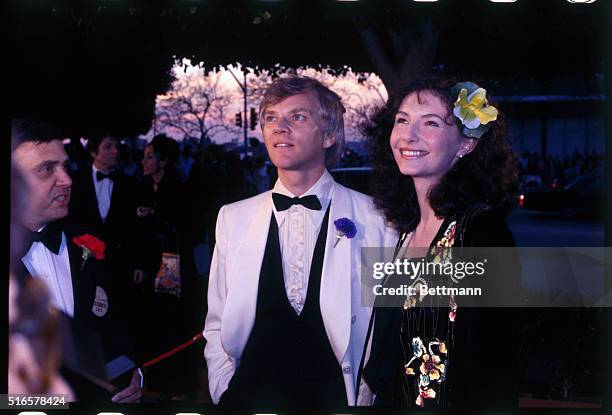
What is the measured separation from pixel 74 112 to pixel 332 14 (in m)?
1.14

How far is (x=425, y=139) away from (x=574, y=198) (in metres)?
0.96

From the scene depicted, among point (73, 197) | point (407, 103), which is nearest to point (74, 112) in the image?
point (73, 197)

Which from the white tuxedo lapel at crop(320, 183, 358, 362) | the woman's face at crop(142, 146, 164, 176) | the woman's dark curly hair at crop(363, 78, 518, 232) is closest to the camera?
the woman's dark curly hair at crop(363, 78, 518, 232)

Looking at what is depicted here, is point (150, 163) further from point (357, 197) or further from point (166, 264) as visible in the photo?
point (357, 197)

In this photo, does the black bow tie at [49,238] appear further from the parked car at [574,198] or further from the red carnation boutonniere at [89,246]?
the parked car at [574,198]

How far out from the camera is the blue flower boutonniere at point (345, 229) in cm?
332

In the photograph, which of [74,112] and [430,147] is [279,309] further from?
[74,112]

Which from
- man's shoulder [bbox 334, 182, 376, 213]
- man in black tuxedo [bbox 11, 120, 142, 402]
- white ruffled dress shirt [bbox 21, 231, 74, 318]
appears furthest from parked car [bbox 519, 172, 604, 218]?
white ruffled dress shirt [bbox 21, 231, 74, 318]

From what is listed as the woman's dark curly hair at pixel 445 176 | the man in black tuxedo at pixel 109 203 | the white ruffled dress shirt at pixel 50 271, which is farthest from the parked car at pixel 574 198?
the white ruffled dress shirt at pixel 50 271

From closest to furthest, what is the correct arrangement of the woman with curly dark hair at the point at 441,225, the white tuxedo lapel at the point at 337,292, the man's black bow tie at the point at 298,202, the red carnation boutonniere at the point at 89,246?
the woman with curly dark hair at the point at 441,225 → the white tuxedo lapel at the point at 337,292 → the man's black bow tie at the point at 298,202 → the red carnation boutonniere at the point at 89,246

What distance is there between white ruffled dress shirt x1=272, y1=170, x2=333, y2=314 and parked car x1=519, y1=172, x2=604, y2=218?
0.85 m

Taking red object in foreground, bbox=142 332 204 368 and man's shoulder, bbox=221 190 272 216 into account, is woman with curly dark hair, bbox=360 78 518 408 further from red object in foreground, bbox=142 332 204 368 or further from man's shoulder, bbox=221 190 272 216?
red object in foreground, bbox=142 332 204 368

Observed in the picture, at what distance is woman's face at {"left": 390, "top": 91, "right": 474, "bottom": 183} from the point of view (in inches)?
118

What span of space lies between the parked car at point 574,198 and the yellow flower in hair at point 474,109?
2.02 ft
